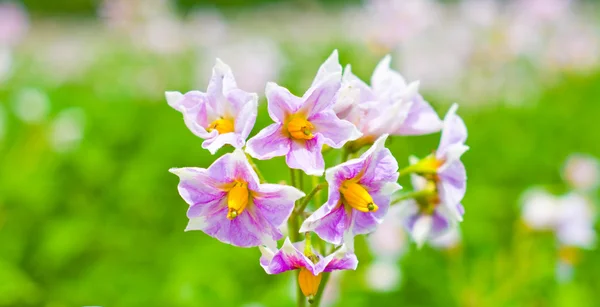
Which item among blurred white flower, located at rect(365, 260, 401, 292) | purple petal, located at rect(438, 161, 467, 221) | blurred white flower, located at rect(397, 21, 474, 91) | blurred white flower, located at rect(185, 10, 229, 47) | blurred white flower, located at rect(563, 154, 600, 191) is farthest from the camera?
blurred white flower, located at rect(185, 10, 229, 47)

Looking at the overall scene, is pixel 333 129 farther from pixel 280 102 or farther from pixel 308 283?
pixel 308 283

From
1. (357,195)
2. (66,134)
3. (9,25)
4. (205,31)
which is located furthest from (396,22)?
(357,195)

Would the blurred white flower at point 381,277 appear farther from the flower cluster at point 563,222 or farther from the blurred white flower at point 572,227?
the blurred white flower at point 572,227

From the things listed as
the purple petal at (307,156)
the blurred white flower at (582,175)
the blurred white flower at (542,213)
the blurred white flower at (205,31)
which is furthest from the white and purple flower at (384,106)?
the blurred white flower at (205,31)

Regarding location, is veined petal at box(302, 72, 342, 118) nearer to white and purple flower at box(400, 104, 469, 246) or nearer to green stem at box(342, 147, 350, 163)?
green stem at box(342, 147, 350, 163)

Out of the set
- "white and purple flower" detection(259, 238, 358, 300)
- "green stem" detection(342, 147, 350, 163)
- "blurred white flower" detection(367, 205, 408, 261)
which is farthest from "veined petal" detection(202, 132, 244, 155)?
"blurred white flower" detection(367, 205, 408, 261)

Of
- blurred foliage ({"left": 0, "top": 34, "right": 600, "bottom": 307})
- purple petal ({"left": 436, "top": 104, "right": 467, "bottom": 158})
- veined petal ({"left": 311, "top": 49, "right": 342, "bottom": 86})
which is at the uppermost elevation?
veined petal ({"left": 311, "top": 49, "right": 342, "bottom": 86})
